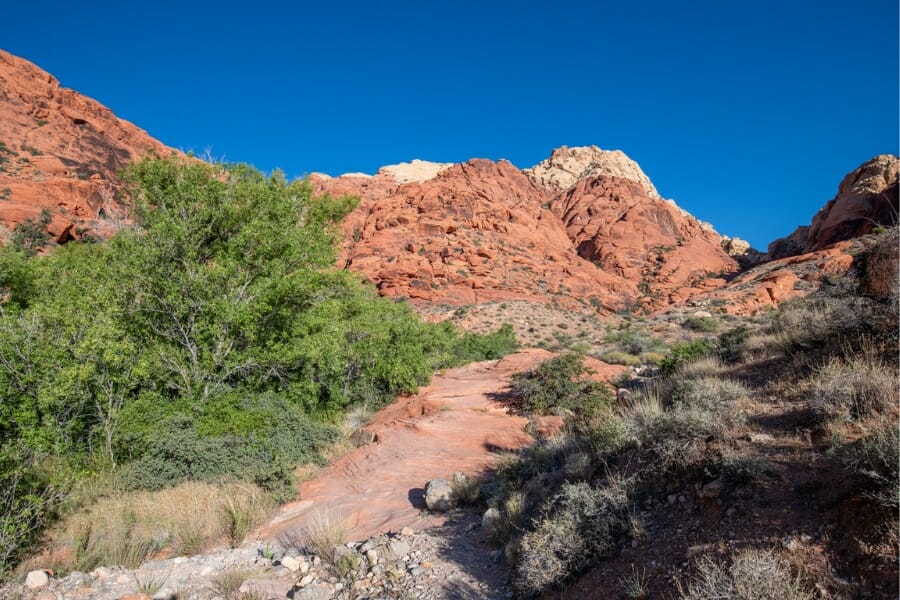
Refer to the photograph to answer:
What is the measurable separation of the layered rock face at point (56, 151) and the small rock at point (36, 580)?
115 ft

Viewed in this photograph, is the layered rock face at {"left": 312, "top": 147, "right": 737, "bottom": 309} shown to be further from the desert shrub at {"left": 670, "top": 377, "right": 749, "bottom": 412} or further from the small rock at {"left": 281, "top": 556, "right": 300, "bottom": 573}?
the desert shrub at {"left": 670, "top": 377, "right": 749, "bottom": 412}

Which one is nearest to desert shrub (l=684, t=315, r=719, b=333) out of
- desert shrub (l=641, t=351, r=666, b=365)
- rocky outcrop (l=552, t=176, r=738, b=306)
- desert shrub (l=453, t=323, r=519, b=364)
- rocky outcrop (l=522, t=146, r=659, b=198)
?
desert shrub (l=641, t=351, r=666, b=365)

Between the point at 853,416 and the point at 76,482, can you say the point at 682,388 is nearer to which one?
the point at 853,416

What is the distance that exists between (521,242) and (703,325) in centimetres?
3827

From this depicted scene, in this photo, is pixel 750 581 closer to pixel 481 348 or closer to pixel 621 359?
pixel 621 359

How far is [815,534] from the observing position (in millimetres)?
2795

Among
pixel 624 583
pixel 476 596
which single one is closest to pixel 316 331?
pixel 476 596

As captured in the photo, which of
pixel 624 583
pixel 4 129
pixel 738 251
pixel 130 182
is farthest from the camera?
pixel 738 251

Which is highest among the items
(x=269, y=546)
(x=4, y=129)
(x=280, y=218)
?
(x=4, y=129)

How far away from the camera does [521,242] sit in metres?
63.1

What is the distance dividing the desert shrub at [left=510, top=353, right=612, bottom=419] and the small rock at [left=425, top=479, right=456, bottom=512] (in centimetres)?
445

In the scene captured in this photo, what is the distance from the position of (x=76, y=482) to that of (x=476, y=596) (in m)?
6.09

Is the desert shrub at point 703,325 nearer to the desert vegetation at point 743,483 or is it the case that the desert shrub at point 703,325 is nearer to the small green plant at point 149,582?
the desert vegetation at point 743,483

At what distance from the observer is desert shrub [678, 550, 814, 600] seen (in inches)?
96.2
